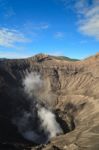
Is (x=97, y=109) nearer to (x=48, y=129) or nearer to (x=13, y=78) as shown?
(x=48, y=129)

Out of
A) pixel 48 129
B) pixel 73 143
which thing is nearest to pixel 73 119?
pixel 48 129

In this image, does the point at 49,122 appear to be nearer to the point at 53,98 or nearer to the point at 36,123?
the point at 36,123

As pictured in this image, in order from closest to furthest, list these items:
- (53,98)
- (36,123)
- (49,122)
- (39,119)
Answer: (49,122) < (36,123) < (39,119) < (53,98)

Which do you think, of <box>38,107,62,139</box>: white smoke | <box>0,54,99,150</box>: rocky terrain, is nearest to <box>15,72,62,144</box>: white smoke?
<box>38,107,62,139</box>: white smoke

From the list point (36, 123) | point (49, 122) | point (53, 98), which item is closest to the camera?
point (49, 122)

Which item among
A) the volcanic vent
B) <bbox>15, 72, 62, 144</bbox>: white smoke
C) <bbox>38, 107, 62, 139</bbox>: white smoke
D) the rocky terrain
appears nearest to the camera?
the rocky terrain

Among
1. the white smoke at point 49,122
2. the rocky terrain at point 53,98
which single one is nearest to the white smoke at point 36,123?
the white smoke at point 49,122

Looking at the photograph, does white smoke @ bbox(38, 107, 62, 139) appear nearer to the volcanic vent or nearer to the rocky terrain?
the volcanic vent

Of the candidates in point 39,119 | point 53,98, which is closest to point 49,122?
point 39,119
